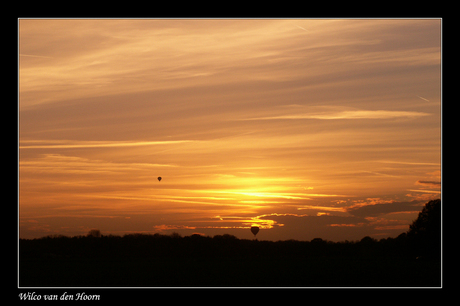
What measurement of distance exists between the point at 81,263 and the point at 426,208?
49.5 meters

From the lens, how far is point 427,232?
73.4m

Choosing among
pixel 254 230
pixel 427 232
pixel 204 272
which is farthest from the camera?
pixel 254 230

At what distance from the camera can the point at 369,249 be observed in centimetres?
8931

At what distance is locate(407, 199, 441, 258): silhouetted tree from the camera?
71.2m

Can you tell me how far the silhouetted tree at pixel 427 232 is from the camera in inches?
2804

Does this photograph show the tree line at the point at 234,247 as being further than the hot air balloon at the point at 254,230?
No

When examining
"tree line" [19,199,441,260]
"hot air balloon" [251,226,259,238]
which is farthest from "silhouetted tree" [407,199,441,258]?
"hot air balloon" [251,226,259,238]

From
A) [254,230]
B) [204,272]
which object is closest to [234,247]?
[254,230]

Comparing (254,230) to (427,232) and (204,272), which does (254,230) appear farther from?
(204,272)

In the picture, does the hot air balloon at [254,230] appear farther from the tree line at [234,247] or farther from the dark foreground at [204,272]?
the dark foreground at [204,272]

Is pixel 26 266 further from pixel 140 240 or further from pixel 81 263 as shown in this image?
pixel 140 240

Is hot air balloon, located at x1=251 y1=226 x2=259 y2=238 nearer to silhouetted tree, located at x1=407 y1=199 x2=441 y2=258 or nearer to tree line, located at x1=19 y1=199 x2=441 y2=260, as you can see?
tree line, located at x1=19 y1=199 x2=441 y2=260

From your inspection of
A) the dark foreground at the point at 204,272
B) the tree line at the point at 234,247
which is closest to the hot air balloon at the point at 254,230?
the tree line at the point at 234,247

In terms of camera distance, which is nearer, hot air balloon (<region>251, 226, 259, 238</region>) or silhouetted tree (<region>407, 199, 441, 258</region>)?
silhouetted tree (<region>407, 199, 441, 258</region>)
